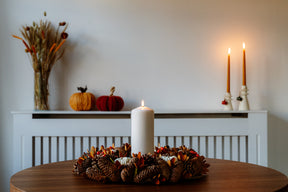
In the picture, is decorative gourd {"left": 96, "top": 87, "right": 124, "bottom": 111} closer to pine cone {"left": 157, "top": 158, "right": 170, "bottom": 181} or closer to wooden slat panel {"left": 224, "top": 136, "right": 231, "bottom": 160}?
wooden slat panel {"left": 224, "top": 136, "right": 231, "bottom": 160}

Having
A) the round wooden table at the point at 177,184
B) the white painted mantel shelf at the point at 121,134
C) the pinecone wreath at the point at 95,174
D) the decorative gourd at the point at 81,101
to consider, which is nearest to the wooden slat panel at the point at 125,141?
the white painted mantel shelf at the point at 121,134

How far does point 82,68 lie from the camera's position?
6.88 feet

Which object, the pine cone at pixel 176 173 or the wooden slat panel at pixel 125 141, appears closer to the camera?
the pine cone at pixel 176 173

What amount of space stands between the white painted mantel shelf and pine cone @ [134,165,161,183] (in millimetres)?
1157

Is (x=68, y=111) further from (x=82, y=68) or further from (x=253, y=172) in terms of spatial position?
(x=253, y=172)

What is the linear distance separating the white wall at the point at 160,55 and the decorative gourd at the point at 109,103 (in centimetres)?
14

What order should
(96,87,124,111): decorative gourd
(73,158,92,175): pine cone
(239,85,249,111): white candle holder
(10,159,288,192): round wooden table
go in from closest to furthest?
(10,159,288,192): round wooden table, (73,158,92,175): pine cone, (96,87,124,111): decorative gourd, (239,85,249,111): white candle holder

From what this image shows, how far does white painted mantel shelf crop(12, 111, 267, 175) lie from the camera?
1.94 meters

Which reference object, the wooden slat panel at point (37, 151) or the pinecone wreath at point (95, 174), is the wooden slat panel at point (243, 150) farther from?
the pinecone wreath at point (95, 174)

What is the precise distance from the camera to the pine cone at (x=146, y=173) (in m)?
0.76

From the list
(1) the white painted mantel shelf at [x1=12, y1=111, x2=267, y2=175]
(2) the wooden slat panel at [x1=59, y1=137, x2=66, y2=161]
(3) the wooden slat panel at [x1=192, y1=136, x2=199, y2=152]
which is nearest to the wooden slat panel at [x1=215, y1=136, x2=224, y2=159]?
(1) the white painted mantel shelf at [x1=12, y1=111, x2=267, y2=175]

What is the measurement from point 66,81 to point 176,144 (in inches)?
31.0

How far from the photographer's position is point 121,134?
6.37 ft

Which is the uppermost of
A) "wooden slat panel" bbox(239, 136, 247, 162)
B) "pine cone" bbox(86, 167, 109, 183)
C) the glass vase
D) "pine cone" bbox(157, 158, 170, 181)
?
the glass vase
